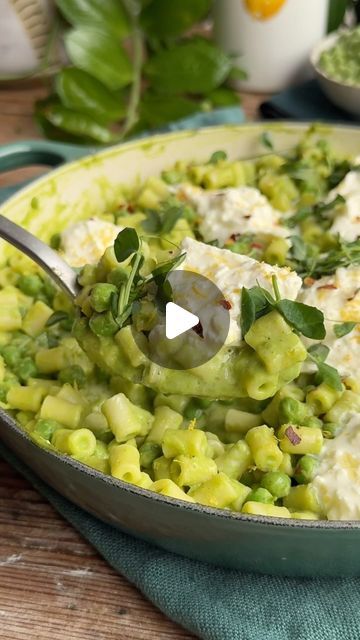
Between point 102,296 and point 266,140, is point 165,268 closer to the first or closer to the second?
point 102,296

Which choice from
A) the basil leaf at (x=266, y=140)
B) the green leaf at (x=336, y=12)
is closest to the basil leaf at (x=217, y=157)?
the basil leaf at (x=266, y=140)

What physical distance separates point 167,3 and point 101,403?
5.73 ft

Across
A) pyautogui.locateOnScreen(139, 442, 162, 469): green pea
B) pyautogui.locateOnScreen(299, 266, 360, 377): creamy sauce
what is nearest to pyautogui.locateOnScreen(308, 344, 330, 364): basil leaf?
pyautogui.locateOnScreen(299, 266, 360, 377): creamy sauce

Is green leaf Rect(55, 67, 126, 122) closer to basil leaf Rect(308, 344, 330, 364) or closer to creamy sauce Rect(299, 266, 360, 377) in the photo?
creamy sauce Rect(299, 266, 360, 377)

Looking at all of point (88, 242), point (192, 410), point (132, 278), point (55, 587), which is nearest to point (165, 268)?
point (132, 278)

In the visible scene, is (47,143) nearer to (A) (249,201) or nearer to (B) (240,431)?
(A) (249,201)

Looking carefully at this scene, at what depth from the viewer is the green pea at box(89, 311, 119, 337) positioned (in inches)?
63.8

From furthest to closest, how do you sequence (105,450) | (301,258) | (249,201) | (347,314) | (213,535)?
(249,201) < (301,258) < (347,314) < (105,450) < (213,535)

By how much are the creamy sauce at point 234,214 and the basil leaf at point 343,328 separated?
407 millimetres

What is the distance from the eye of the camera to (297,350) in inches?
60.9

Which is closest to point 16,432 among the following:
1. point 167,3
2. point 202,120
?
point 202,120

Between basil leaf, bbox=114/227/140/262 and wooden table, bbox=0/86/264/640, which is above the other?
basil leaf, bbox=114/227/140/262

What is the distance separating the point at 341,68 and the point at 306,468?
182 centimetres

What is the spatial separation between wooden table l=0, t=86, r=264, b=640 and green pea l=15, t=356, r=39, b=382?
0.72 feet
